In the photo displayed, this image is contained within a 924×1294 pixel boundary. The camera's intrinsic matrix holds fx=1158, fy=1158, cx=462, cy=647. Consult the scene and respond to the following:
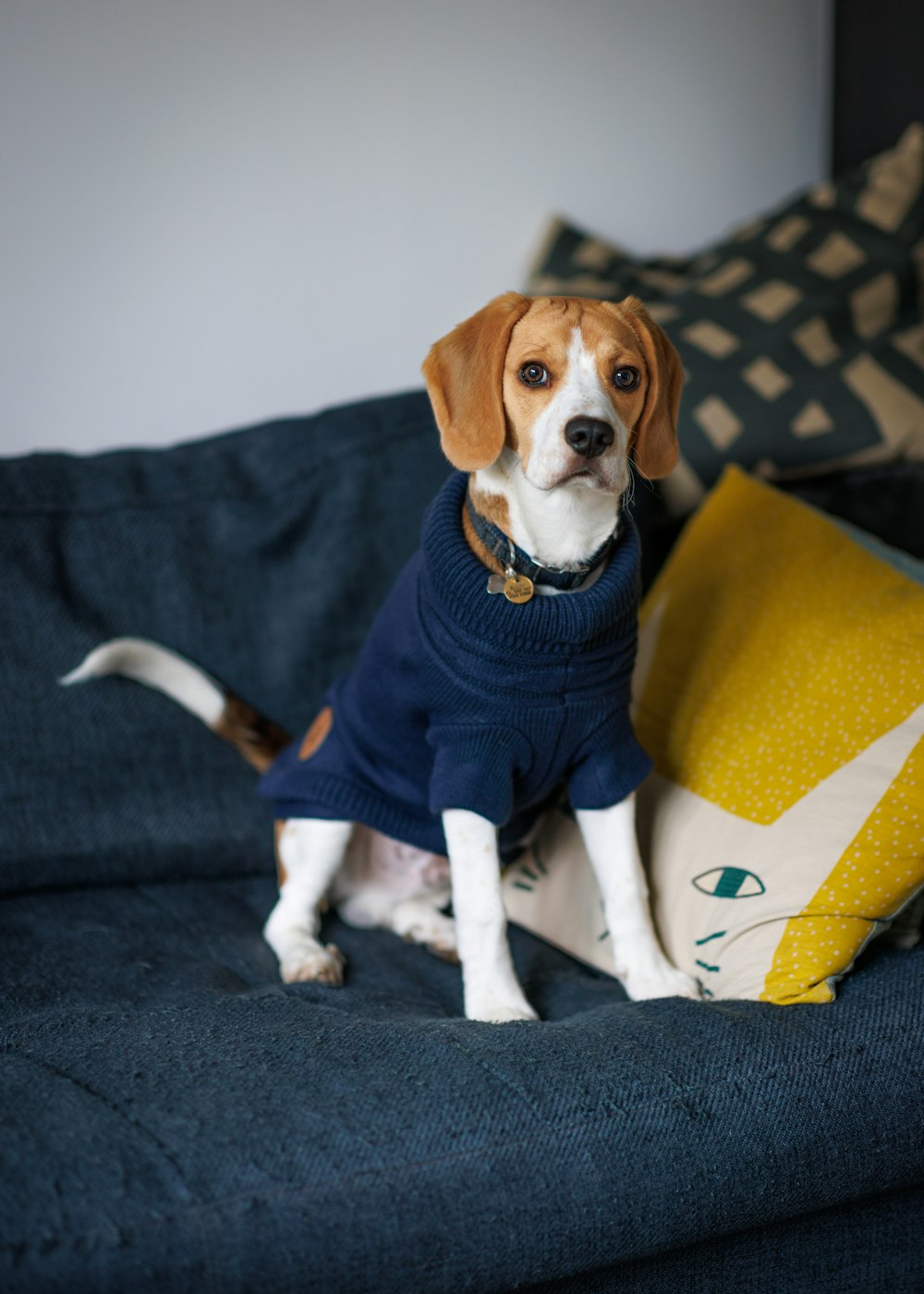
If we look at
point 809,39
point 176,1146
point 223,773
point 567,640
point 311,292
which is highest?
point 809,39

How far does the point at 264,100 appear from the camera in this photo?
8.21 feet

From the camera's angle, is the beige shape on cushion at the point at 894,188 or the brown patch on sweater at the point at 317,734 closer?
the brown patch on sweater at the point at 317,734

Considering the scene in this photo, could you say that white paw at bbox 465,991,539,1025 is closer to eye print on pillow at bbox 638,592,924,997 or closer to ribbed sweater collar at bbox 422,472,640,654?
eye print on pillow at bbox 638,592,924,997

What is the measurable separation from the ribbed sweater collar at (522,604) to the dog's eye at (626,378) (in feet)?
0.79

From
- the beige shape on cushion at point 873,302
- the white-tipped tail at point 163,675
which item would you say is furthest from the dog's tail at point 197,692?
the beige shape on cushion at point 873,302

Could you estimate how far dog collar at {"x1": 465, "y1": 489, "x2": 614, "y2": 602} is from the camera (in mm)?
1641

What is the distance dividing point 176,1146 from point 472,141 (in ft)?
7.58

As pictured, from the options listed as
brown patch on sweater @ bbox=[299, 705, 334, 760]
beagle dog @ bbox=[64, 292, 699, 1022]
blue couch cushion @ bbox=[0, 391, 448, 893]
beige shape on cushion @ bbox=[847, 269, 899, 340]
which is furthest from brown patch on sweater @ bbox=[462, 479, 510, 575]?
beige shape on cushion @ bbox=[847, 269, 899, 340]

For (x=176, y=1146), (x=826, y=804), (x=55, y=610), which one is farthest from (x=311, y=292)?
(x=176, y=1146)

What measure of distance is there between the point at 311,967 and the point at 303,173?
1745mm

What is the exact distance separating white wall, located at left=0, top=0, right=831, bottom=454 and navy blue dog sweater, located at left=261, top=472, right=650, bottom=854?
1.07 meters

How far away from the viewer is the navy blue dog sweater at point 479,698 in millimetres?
1623

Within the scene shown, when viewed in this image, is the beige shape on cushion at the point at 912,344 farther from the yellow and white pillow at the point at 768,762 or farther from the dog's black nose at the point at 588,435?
the dog's black nose at the point at 588,435

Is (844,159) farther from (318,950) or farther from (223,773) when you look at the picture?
(318,950)
